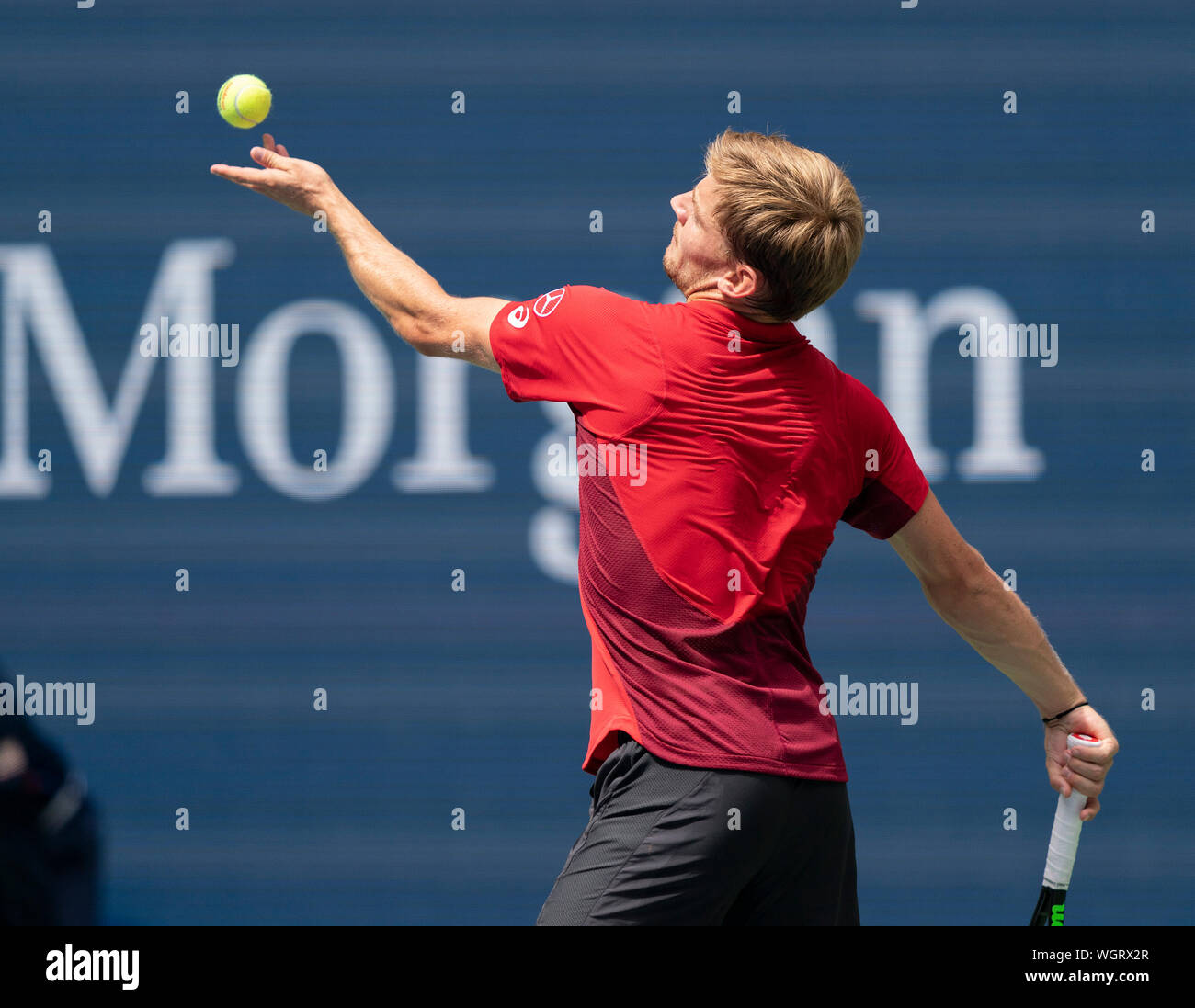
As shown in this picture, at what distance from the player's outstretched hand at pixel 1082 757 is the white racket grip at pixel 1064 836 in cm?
1

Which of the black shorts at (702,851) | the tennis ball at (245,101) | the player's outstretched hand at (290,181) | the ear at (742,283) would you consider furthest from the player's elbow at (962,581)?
the tennis ball at (245,101)

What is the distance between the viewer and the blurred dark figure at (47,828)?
11.6 ft

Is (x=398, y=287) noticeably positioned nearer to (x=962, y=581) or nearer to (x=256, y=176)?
(x=256, y=176)

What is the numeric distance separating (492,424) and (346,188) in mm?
830

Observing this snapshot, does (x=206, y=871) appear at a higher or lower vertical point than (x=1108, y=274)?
lower

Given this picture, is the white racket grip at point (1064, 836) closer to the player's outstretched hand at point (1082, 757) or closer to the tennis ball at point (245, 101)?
the player's outstretched hand at point (1082, 757)

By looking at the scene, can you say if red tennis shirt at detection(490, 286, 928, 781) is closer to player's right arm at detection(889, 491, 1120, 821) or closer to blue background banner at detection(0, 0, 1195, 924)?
player's right arm at detection(889, 491, 1120, 821)

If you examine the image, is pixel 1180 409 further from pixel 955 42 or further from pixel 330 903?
pixel 330 903

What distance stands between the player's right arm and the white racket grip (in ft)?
0.05

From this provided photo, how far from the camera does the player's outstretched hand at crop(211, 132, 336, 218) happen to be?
2174 millimetres

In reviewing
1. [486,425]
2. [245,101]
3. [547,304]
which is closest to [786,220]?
[547,304]

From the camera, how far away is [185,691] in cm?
362

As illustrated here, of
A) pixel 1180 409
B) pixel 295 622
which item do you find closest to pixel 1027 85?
pixel 1180 409

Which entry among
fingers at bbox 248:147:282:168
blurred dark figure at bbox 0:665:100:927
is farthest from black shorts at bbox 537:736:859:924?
blurred dark figure at bbox 0:665:100:927
